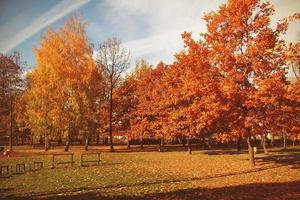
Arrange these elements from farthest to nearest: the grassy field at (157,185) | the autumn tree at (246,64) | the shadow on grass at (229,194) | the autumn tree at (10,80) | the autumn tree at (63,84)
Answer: the autumn tree at (10,80) < the autumn tree at (63,84) < the autumn tree at (246,64) < the grassy field at (157,185) < the shadow on grass at (229,194)

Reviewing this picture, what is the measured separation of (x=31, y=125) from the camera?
1732 inches

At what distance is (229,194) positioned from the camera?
14625mm

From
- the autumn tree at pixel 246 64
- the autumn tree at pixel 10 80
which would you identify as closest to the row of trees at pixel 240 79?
the autumn tree at pixel 246 64

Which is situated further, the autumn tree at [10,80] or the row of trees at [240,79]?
the autumn tree at [10,80]

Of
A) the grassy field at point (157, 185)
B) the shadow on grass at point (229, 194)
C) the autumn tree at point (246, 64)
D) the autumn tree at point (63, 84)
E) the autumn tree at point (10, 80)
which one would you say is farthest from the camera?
the autumn tree at point (10, 80)

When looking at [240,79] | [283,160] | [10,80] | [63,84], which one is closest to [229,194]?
[240,79]

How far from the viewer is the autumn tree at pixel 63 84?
43094 mm

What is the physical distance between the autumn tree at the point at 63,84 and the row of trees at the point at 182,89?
0.13 meters

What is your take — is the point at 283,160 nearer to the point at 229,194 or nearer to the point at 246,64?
the point at 246,64

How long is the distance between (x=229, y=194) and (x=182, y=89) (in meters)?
12.2

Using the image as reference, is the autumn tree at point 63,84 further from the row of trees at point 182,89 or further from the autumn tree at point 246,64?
the autumn tree at point 246,64

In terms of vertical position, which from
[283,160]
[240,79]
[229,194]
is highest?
[240,79]

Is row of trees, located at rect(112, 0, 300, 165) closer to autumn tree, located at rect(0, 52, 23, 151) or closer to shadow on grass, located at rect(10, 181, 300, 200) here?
shadow on grass, located at rect(10, 181, 300, 200)

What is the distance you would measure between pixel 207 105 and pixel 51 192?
12172mm
